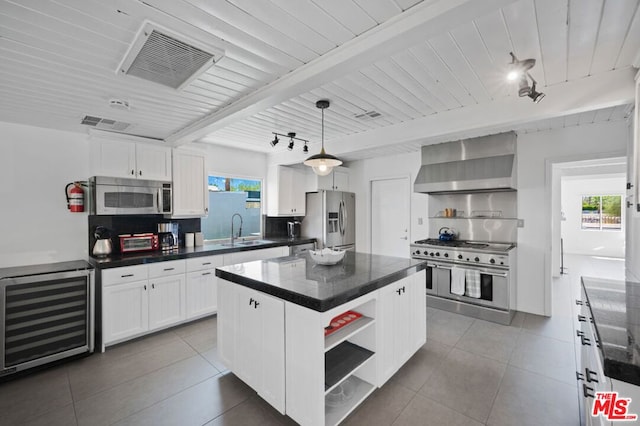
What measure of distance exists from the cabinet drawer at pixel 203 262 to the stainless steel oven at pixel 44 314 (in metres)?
0.99

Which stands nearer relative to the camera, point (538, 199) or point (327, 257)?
point (327, 257)

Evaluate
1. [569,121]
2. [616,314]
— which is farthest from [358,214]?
[616,314]

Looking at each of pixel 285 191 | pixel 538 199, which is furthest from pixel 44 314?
pixel 538 199

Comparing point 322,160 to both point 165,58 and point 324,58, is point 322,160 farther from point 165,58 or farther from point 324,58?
point 165,58

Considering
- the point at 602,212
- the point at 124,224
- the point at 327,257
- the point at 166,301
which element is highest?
the point at 602,212

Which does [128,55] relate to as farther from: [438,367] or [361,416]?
[438,367]

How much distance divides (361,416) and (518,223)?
11.6 feet

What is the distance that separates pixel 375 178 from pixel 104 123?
428cm

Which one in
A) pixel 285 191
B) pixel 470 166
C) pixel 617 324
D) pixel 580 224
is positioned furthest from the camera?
pixel 580 224

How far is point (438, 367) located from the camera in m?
2.57

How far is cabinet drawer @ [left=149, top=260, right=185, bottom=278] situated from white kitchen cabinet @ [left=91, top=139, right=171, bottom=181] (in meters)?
1.18

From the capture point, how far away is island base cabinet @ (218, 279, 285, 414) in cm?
189

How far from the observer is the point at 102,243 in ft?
10.9

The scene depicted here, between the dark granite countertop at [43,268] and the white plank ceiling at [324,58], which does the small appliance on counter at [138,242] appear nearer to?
the dark granite countertop at [43,268]
